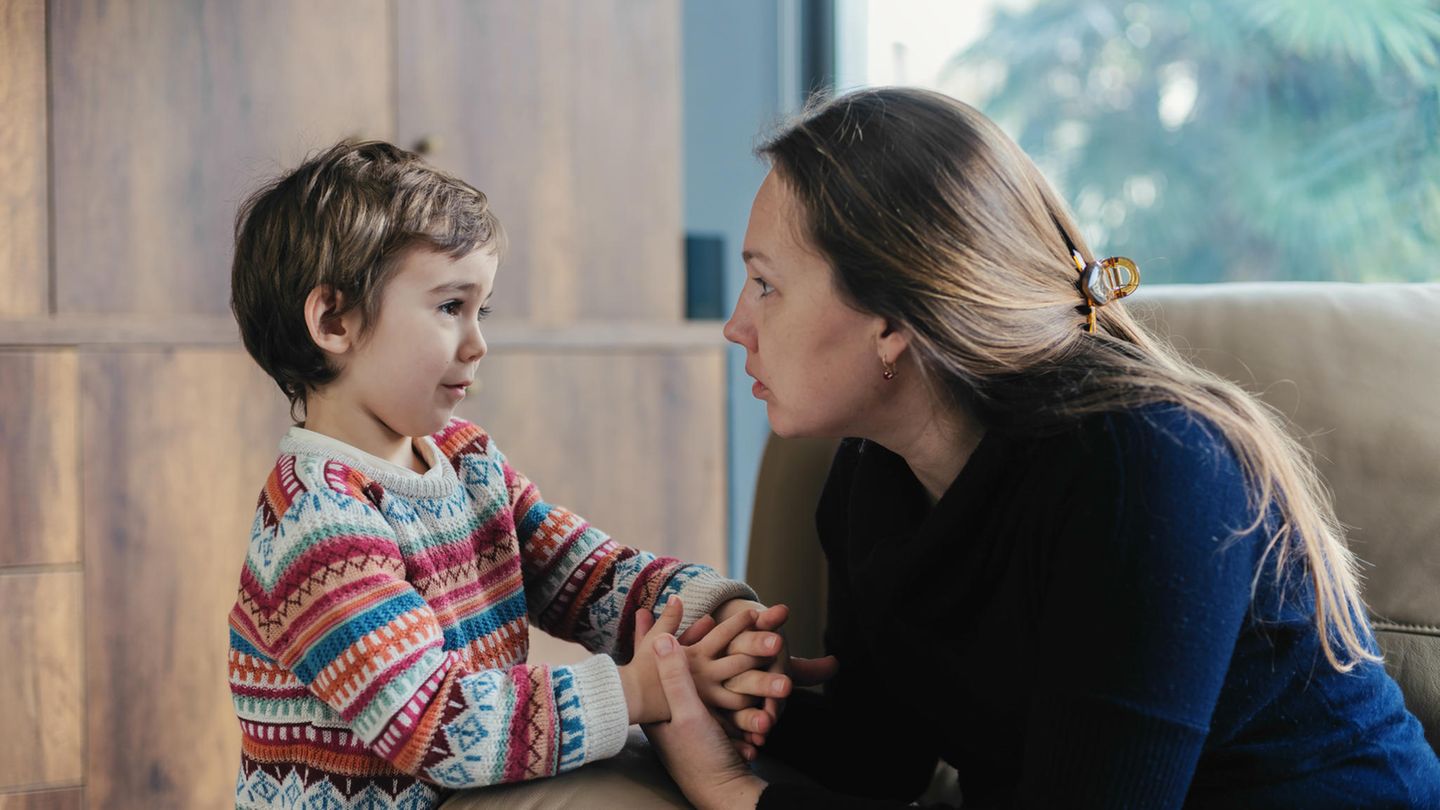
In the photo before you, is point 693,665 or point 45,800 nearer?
point 693,665

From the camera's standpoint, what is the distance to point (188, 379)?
1871mm

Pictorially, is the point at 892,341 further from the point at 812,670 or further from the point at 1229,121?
the point at 1229,121

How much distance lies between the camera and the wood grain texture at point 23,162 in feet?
5.68

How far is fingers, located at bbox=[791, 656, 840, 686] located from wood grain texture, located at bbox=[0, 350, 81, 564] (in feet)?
3.80

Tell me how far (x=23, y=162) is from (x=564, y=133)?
2.84 feet

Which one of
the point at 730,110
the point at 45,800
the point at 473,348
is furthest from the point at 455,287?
the point at 730,110

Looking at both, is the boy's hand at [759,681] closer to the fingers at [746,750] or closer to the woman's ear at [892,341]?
the fingers at [746,750]

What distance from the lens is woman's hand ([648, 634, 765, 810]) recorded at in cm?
101

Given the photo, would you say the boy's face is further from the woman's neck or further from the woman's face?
the woman's neck

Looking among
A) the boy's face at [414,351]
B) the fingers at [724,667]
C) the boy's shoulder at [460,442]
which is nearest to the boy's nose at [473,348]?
the boy's face at [414,351]

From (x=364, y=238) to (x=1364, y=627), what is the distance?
35.0 inches

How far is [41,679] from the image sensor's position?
5.75 feet

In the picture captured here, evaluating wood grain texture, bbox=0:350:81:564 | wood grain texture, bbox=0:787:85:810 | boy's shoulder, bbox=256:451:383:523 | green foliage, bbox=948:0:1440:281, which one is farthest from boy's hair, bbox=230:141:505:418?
green foliage, bbox=948:0:1440:281

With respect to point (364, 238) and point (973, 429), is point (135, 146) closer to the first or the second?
point (364, 238)
